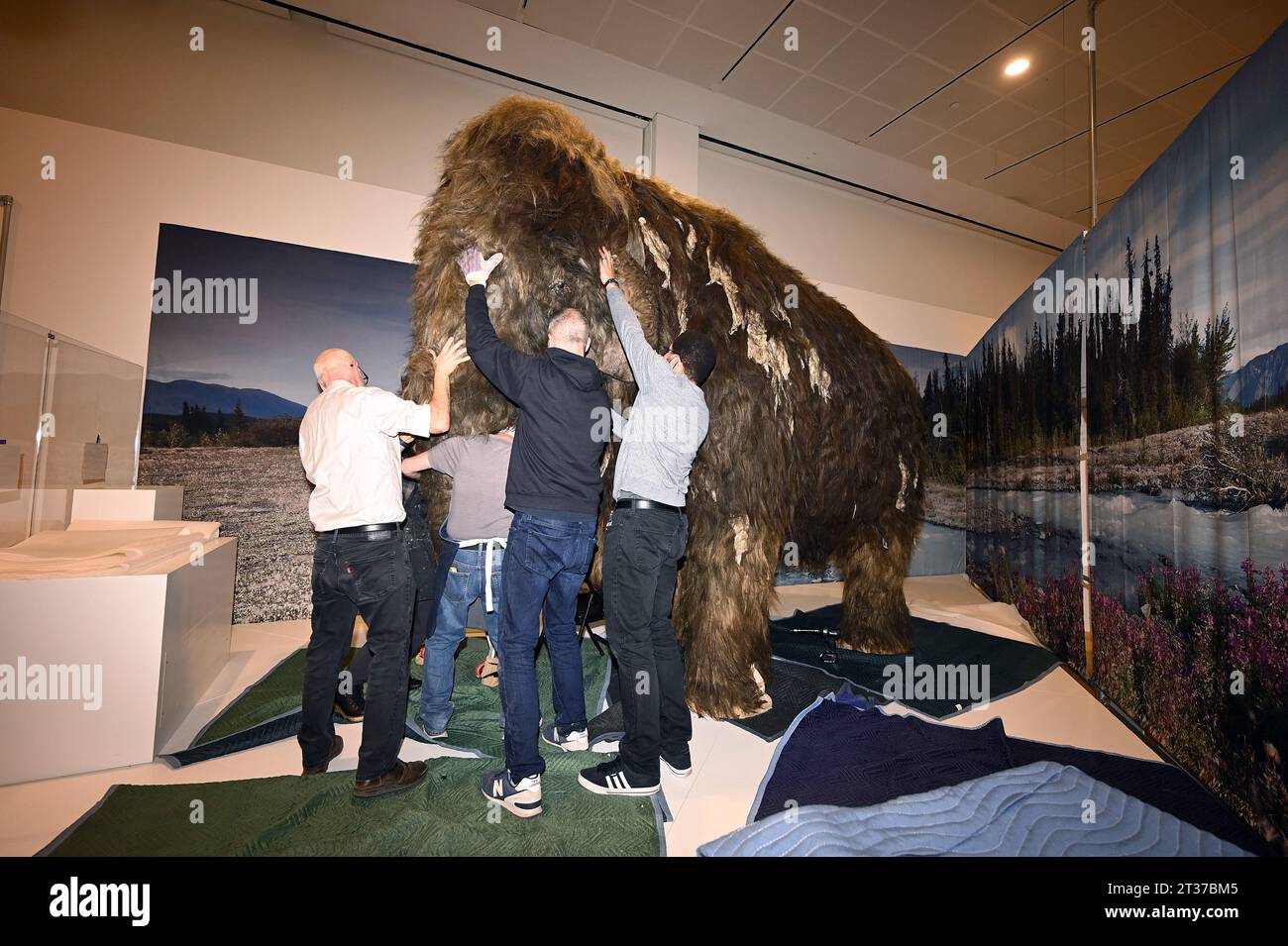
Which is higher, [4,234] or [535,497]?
[4,234]

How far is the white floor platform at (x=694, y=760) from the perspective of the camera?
206 cm

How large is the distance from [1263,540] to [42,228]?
6929 mm

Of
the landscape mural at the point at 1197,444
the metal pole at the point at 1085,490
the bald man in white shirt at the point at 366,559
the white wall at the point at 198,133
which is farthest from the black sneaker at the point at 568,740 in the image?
the white wall at the point at 198,133

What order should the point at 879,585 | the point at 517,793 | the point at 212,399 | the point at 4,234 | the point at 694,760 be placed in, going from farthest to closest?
the point at 212,399
the point at 879,585
the point at 4,234
the point at 694,760
the point at 517,793

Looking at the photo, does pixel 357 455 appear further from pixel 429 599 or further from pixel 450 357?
pixel 429 599

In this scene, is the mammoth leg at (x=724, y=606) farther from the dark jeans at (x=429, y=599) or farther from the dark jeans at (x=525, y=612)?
the dark jeans at (x=429, y=599)

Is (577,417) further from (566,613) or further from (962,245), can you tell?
Answer: (962,245)

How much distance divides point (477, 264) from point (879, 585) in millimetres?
3396

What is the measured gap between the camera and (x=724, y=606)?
2.80 m

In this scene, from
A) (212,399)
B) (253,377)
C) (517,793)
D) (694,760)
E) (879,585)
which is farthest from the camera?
(253,377)

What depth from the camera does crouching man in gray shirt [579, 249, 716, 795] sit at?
226 centimetres

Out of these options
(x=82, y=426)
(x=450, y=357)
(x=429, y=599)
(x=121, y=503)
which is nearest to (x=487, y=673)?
(x=429, y=599)

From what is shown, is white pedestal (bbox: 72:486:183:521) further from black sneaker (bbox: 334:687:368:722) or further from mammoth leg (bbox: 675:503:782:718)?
mammoth leg (bbox: 675:503:782:718)

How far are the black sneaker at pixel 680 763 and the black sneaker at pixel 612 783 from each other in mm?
176
